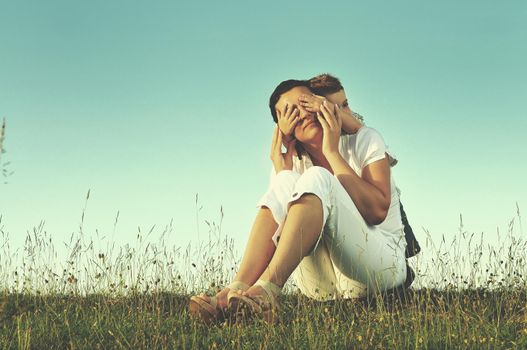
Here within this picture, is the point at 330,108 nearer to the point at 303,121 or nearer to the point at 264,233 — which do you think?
the point at 303,121

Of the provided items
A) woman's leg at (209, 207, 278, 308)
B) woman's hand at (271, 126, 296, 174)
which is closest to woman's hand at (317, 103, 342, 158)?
woman's hand at (271, 126, 296, 174)

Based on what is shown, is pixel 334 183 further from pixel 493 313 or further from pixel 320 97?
pixel 493 313

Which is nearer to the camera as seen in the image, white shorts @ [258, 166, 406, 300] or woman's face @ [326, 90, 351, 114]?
white shorts @ [258, 166, 406, 300]

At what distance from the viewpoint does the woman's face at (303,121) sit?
5027 mm

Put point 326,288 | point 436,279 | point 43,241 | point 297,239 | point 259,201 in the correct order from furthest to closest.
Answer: point 43,241, point 436,279, point 326,288, point 259,201, point 297,239

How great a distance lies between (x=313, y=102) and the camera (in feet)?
16.3

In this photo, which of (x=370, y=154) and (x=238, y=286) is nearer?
(x=238, y=286)

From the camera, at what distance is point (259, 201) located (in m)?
4.43

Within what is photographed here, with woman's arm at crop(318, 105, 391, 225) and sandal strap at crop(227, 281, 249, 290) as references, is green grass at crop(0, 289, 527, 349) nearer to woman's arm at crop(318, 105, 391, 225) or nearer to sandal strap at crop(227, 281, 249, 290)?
sandal strap at crop(227, 281, 249, 290)

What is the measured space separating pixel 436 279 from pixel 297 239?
2553mm

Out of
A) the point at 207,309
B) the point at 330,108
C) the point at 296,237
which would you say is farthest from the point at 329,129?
the point at 207,309

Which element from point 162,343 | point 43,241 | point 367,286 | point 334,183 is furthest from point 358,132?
point 43,241

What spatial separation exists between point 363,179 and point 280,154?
75 cm

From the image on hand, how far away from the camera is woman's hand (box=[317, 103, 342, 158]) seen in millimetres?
4750
